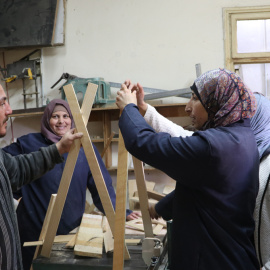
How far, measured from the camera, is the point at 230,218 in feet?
4.48

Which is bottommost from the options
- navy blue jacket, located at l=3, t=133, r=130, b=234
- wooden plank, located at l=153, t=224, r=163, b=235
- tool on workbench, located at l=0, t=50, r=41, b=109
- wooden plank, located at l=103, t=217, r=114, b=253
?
wooden plank, located at l=153, t=224, r=163, b=235

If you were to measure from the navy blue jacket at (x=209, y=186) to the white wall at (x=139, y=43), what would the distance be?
309 cm

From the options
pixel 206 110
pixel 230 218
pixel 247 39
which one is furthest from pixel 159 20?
pixel 230 218

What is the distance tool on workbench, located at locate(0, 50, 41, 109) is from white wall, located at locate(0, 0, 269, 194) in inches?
4.0

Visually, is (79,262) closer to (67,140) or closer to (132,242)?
(132,242)

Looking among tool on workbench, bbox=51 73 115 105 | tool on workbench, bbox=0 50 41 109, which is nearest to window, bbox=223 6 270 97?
tool on workbench, bbox=51 73 115 105

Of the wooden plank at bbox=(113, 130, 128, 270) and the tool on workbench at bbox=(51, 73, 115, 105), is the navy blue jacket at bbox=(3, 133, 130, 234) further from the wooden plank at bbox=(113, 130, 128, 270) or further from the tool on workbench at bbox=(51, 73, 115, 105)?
the tool on workbench at bbox=(51, 73, 115, 105)

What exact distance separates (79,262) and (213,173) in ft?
3.11

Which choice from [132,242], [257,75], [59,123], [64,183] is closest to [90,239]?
[132,242]

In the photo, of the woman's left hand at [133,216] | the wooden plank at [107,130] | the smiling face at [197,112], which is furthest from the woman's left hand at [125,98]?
the wooden plank at [107,130]

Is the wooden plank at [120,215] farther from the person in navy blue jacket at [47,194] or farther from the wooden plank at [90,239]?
the person in navy blue jacket at [47,194]

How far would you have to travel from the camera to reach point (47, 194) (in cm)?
264

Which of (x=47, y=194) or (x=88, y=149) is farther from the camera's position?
(x=47, y=194)

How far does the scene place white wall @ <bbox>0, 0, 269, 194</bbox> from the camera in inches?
171
